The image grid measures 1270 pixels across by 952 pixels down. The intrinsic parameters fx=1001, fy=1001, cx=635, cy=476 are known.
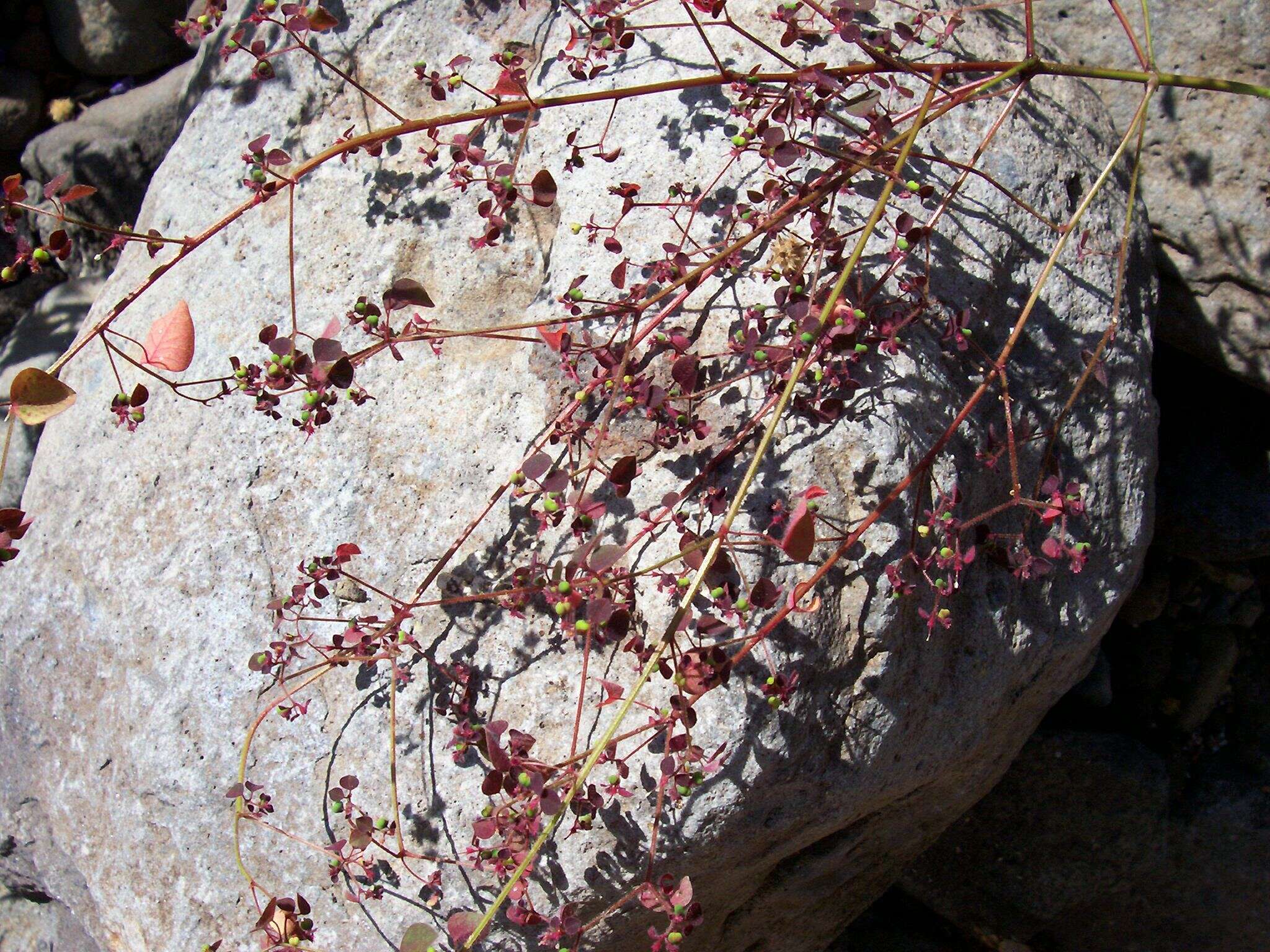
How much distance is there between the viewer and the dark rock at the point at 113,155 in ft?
10.9

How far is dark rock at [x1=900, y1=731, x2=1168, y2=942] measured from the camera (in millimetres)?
3164

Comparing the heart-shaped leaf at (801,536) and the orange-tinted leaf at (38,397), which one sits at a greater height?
the orange-tinted leaf at (38,397)

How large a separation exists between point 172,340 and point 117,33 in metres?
2.45

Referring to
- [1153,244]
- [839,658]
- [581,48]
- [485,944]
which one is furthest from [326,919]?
[1153,244]

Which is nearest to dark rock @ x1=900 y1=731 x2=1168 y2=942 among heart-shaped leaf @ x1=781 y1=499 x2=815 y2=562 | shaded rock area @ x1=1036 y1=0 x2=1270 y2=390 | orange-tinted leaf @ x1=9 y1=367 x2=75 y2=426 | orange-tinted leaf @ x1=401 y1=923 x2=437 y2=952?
shaded rock area @ x1=1036 y1=0 x2=1270 y2=390

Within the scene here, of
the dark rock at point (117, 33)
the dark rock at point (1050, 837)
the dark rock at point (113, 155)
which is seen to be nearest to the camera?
the dark rock at point (1050, 837)

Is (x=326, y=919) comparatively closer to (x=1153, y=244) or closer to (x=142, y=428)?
(x=142, y=428)

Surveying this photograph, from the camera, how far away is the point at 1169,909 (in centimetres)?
327

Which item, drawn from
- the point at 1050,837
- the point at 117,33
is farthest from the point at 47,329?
the point at 1050,837

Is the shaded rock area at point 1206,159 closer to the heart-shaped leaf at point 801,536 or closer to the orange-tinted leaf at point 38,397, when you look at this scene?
the heart-shaped leaf at point 801,536

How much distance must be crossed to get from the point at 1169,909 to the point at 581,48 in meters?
3.19

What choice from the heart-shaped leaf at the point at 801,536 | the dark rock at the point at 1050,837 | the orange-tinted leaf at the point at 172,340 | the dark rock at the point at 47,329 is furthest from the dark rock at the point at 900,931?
the dark rock at the point at 47,329

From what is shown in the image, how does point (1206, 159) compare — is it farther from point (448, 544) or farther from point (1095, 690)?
point (448, 544)

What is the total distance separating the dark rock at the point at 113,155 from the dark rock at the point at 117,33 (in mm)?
308
